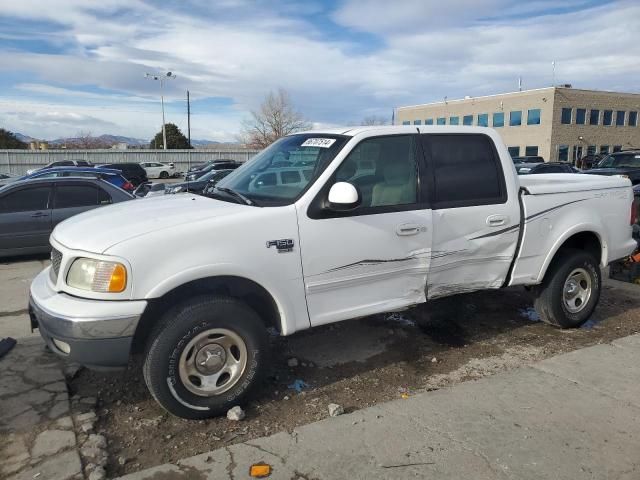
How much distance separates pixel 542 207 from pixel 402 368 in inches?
77.0

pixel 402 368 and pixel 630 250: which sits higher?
pixel 630 250

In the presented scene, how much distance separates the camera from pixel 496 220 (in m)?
4.43

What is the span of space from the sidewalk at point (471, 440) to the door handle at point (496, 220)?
1.27 meters

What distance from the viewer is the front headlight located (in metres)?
3.07

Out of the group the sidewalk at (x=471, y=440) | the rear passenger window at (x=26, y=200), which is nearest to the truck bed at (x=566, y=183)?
the sidewalk at (x=471, y=440)

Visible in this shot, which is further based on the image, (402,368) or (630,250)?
(630,250)

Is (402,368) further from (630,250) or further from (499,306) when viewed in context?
(630,250)

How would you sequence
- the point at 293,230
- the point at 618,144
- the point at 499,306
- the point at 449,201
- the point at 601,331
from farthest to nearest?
the point at 618,144 < the point at 499,306 < the point at 601,331 < the point at 449,201 < the point at 293,230

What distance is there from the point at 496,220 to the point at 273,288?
2.11 meters

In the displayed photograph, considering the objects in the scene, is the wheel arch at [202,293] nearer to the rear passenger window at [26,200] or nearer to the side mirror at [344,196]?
the side mirror at [344,196]

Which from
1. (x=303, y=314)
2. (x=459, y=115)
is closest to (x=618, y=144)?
(x=459, y=115)

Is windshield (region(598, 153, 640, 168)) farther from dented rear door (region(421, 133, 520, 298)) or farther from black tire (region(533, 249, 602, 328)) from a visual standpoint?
dented rear door (region(421, 133, 520, 298))

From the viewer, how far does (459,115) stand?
60.2 metres

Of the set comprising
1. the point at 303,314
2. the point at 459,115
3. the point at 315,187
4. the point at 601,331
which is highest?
the point at 459,115
